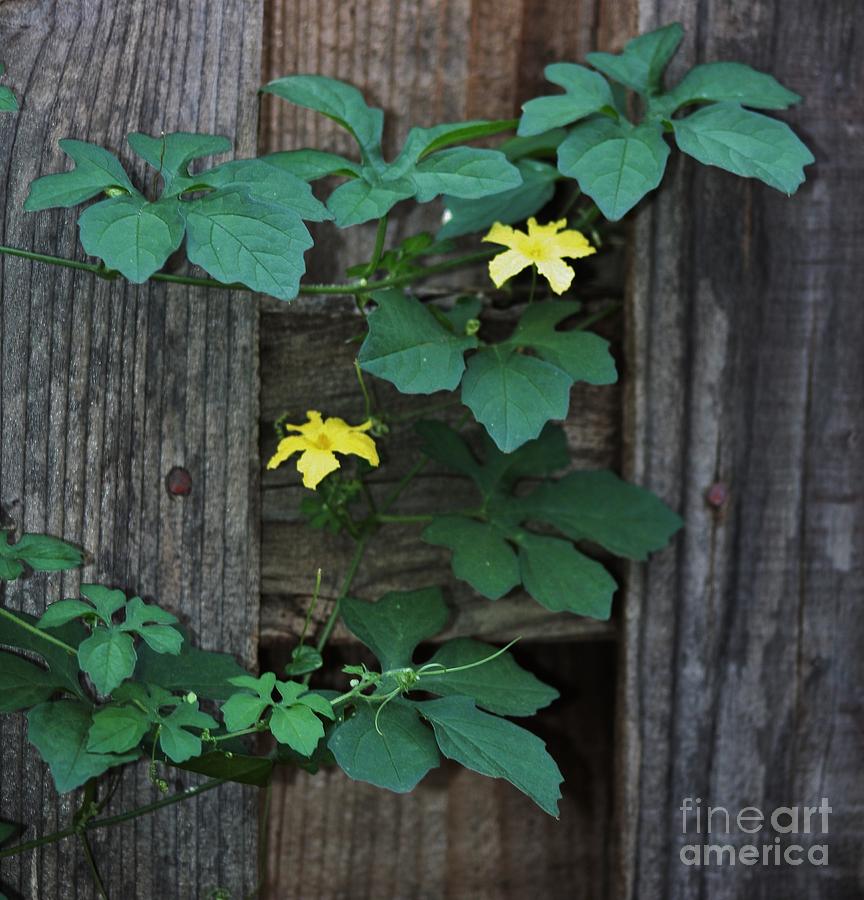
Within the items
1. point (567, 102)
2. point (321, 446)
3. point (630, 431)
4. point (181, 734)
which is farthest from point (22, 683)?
point (567, 102)

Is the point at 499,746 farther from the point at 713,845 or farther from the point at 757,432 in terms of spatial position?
the point at 757,432

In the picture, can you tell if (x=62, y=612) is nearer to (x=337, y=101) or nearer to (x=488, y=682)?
(x=488, y=682)

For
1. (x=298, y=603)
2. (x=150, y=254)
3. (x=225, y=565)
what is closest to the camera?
(x=150, y=254)

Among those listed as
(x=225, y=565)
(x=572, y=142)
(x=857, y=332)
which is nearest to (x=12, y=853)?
(x=225, y=565)

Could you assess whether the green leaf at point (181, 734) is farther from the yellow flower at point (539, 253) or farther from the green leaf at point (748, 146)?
the green leaf at point (748, 146)

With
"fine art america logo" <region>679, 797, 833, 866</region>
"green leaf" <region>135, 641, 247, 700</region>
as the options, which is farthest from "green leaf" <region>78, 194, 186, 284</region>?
"fine art america logo" <region>679, 797, 833, 866</region>

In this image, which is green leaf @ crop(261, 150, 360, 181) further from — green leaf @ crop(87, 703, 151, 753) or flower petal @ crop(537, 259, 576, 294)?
green leaf @ crop(87, 703, 151, 753)
